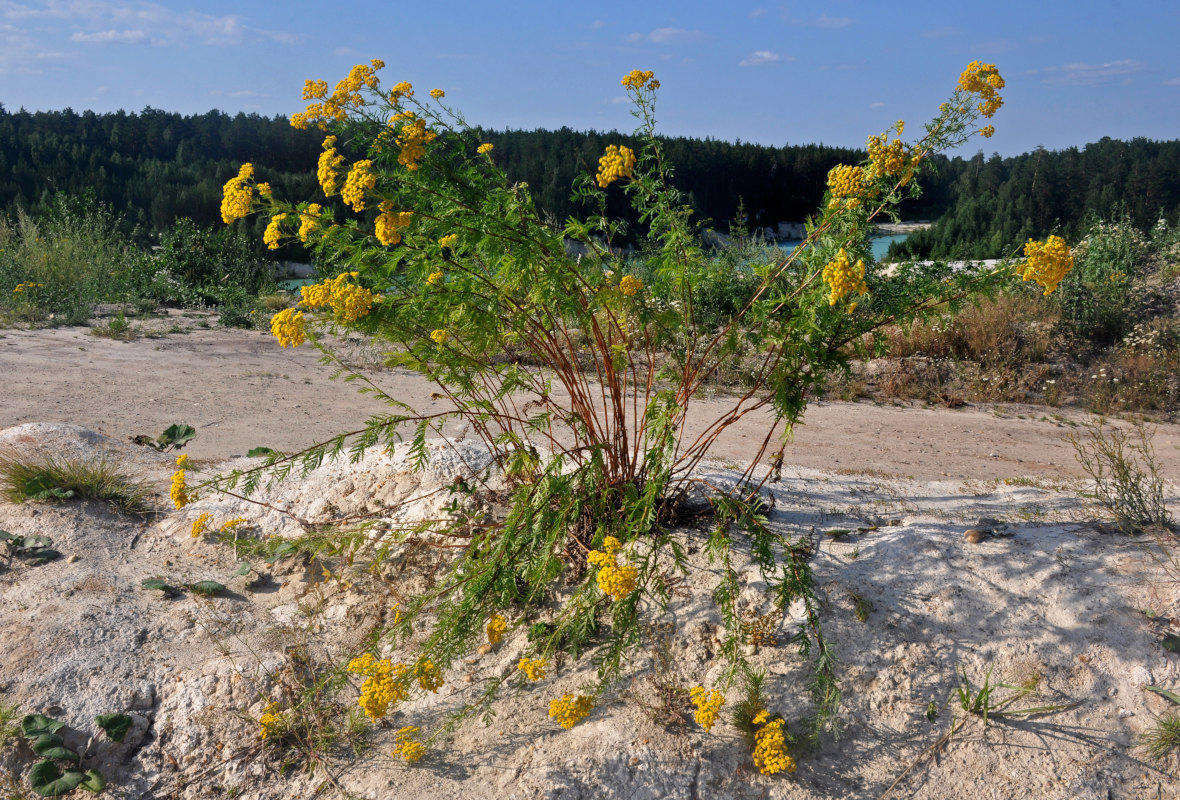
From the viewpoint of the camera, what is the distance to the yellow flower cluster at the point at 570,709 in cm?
238

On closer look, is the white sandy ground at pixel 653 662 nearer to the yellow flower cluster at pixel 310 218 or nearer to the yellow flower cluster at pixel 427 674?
the yellow flower cluster at pixel 427 674

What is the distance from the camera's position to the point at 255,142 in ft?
94.6

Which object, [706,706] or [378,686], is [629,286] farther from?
[378,686]

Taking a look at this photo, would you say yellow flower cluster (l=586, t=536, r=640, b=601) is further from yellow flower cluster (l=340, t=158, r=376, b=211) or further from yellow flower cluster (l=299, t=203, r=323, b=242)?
yellow flower cluster (l=299, t=203, r=323, b=242)

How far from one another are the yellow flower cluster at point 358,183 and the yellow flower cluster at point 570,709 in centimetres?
173

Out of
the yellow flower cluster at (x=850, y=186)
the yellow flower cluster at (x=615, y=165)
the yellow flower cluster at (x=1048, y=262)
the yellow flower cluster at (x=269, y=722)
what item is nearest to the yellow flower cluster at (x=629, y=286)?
the yellow flower cluster at (x=615, y=165)

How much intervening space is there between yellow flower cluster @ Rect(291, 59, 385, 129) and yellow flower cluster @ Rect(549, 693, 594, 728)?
6.78 feet

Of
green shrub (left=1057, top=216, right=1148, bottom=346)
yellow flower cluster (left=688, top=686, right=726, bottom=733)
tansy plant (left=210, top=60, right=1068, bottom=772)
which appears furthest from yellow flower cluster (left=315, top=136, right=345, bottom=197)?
green shrub (left=1057, top=216, right=1148, bottom=346)

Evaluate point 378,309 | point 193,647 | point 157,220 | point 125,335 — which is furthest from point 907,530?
point 157,220

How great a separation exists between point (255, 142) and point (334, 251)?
30.3 meters

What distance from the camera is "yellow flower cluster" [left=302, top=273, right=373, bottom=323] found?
98.9 inches

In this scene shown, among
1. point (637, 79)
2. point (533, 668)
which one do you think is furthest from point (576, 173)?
point (533, 668)

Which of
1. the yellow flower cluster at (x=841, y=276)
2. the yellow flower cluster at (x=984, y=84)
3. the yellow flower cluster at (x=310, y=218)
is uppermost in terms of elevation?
the yellow flower cluster at (x=984, y=84)

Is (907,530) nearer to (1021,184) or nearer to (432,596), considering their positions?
(432,596)
